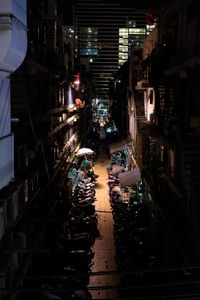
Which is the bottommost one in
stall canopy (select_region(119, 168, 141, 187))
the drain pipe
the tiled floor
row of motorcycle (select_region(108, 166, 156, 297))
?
the tiled floor

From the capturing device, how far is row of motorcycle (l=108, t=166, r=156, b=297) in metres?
16.8

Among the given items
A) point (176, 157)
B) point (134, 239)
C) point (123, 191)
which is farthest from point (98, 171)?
point (176, 157)

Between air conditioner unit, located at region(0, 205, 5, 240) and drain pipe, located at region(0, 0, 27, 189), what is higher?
drain pipe, located at region(0, 0, 27, 189)

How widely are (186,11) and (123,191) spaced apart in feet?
60.2

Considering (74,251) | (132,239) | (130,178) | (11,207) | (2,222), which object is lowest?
(132,239)

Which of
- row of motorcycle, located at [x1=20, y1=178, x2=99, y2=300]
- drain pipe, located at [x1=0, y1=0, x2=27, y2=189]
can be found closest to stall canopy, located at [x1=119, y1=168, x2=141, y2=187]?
row of motorcycle, located at [x1=20, y1=178, x2=99, y2=300]

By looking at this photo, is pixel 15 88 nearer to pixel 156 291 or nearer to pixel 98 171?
pixel 156 291

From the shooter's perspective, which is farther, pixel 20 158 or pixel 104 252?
pixel 104 252

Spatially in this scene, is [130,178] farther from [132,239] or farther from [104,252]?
[104,252]

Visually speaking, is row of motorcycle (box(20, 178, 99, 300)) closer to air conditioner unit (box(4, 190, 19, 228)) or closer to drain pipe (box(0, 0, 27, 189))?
air conditioner unit (box(4, 190, 19, 228))

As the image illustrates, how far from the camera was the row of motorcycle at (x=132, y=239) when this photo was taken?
16.8 m

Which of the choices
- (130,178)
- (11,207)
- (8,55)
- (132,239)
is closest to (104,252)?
(132,239)

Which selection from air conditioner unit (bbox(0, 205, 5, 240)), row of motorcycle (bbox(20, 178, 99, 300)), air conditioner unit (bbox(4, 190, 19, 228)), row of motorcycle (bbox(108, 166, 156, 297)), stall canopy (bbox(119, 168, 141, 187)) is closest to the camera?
air conditioner unit (bbox(0, 205, 5, 240))

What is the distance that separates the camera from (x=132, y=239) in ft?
66.4
